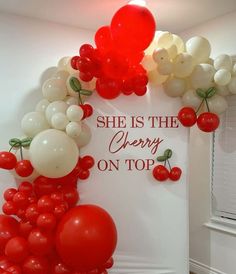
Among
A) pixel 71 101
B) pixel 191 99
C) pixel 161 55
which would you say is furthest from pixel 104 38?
pixel 191 99

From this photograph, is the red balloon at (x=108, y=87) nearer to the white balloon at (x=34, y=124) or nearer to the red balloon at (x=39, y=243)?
the white balloon at (x=34, y=124)

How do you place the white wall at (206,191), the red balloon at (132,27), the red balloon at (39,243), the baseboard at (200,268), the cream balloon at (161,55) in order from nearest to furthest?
the red balloon at (132,27) < the red balloon at (39,243) < the cream balloon at (161,55) < the white wall at (206,191) < the baseboard at (200,268)

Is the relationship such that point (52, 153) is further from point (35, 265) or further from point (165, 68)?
point (165, 68)

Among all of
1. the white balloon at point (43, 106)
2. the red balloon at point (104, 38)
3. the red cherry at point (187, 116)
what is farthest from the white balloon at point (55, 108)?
the red cherry at point (187, 116)

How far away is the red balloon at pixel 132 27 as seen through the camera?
235 cm

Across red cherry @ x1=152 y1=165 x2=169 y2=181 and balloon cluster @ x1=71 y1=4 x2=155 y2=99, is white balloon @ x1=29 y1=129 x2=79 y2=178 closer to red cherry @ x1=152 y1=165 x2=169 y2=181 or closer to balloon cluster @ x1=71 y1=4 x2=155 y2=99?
balloon cluster @ x1=71 y1=4 x2=155 y2=99

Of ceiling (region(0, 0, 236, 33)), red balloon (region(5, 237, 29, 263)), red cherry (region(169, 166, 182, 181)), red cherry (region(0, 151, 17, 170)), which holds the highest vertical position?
ceiling (region(0, 0, 236, 33))

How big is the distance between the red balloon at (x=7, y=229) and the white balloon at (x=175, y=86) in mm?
1684

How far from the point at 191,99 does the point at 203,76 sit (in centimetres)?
22

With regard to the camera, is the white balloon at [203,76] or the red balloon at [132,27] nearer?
the red balloon at [132,27]

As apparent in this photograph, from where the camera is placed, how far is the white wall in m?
3.16

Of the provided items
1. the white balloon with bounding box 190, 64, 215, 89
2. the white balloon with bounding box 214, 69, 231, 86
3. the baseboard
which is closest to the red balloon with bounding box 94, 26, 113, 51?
the white balloon with bounding box 190, 64, 215, 89

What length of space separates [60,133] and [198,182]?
1676mm

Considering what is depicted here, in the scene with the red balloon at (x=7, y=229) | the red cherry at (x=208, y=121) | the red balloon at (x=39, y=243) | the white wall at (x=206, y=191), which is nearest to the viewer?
the red balloon at (x=39, y=243)
